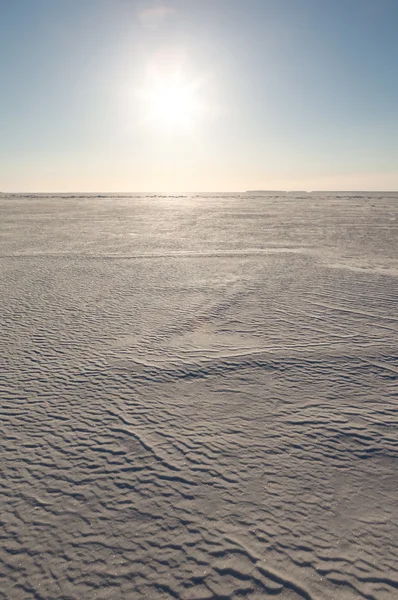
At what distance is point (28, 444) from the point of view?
12.6ft

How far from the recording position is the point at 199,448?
3.74 m

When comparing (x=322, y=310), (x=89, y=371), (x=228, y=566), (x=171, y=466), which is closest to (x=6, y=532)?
(x=171, y=466)

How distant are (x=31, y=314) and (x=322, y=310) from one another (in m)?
5.92

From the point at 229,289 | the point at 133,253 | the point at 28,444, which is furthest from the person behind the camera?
the point at 133,253

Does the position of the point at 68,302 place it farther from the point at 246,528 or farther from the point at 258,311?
the point at 246,528

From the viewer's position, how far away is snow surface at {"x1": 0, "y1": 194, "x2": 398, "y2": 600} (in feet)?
8.47

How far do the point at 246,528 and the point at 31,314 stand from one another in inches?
246

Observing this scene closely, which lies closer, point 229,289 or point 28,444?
point 28,444

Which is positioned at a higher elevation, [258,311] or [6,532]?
[258,311]

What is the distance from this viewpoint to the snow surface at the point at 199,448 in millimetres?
2582

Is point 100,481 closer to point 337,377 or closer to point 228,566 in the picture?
point 228,566

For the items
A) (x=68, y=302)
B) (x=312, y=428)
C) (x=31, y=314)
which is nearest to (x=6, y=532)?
(x=312, y=428)

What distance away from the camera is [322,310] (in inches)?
309

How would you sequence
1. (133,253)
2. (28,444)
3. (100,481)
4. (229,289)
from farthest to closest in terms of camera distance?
(133,253)
(229,289)
(28,444)
(100,481)
